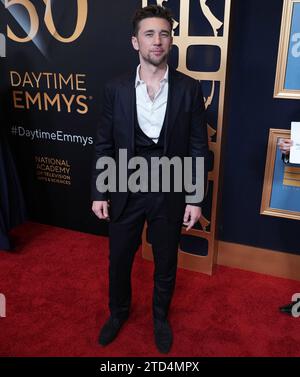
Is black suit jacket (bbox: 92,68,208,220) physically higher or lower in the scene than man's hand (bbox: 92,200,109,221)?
higher

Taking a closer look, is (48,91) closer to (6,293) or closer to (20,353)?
(6,293)

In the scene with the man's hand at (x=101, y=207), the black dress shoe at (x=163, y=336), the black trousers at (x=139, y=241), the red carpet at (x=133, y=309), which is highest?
the man's hand at (x=101, y=207)

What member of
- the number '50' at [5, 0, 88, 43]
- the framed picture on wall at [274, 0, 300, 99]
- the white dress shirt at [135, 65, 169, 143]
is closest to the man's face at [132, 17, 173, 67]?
the white dress shirt at [135, 65, 169, 143]

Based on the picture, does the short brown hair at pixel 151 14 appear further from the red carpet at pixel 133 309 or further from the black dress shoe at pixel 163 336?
the red carpet at pixel 133 309

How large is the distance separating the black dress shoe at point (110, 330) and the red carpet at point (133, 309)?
0.04 m

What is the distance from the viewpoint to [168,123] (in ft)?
6.07

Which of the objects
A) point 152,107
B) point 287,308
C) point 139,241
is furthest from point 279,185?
point 152,107

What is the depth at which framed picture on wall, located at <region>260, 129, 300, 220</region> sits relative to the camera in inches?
105

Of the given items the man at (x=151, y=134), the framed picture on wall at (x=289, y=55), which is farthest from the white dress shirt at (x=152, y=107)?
the framed picture on wall at (x=289, y=55)

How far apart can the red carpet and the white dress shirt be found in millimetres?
1301

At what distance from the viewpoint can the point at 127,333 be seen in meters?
2.36

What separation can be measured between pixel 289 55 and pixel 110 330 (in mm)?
2073

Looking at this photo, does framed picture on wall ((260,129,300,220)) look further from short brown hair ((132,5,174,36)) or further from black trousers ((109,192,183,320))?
short brown hair ((132,5,174,36))

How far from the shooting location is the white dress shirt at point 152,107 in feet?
6.15
